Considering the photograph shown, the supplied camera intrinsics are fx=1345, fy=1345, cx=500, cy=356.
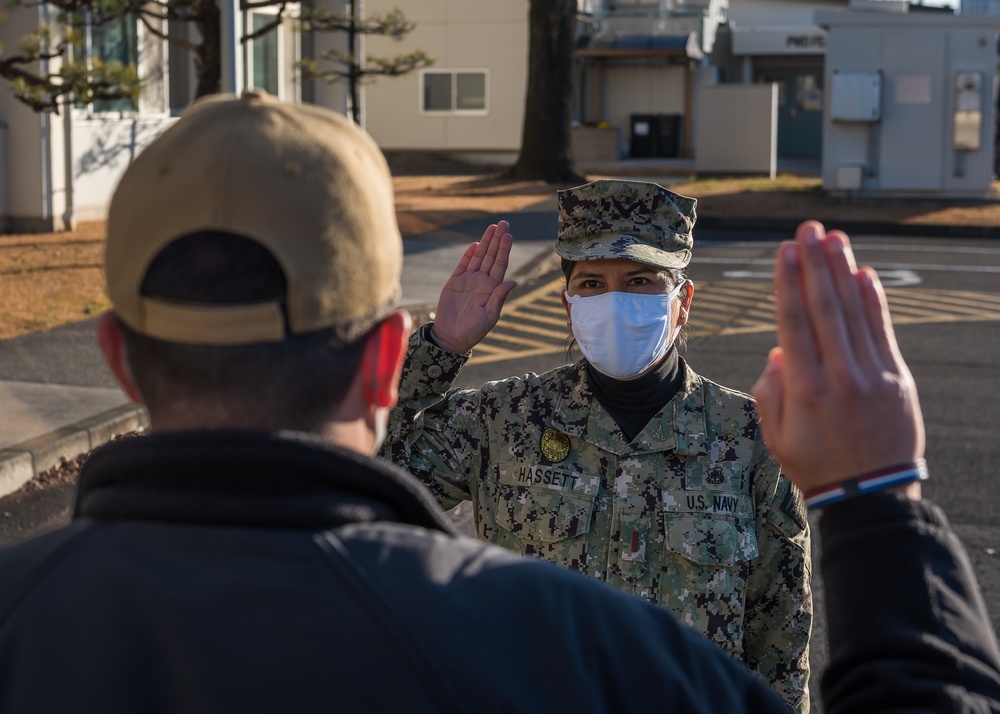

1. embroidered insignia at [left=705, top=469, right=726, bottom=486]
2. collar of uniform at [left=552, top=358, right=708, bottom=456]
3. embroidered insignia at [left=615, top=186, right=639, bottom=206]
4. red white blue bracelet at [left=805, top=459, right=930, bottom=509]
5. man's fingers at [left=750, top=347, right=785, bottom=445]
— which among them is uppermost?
embroidered insignia at [left=615, top=186, right=639, bottom=206]

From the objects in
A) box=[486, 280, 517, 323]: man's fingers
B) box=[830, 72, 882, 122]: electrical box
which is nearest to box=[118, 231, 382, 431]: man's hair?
box=[486, 280, 517, 323]: man's fingers

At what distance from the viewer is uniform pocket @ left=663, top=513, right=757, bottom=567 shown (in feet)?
9.51

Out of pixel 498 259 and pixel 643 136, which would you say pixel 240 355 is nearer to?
pixel 498 259

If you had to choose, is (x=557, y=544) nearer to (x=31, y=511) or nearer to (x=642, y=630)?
(x=642, y=630)

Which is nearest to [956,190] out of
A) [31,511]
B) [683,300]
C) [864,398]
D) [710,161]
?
[710,161]

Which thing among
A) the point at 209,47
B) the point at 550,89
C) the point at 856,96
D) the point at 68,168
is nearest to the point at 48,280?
the point at 209,47

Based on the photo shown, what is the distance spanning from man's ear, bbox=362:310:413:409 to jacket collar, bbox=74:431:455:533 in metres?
0.12

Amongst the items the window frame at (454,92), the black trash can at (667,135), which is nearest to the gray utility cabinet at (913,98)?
the window frame at (454,92)

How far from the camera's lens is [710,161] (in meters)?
28.4

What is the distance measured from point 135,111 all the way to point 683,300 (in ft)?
58.7

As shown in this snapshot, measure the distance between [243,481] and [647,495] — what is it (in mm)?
1721

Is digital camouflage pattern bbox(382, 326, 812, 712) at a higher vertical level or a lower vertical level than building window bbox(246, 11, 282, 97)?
lower

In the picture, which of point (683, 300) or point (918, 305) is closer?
point (683, 300)

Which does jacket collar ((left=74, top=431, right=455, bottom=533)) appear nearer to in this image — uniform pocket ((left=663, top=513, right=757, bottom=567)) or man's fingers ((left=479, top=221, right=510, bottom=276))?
uniform pocket ((left=663, top=513, right=757, bottom=567))
